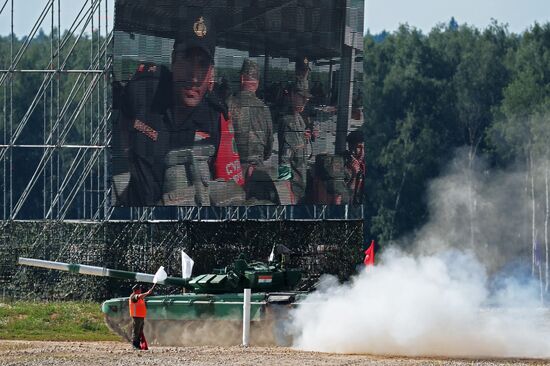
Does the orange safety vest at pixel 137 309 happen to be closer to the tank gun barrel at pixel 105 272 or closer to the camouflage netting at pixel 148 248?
the tank gun barrel at pixel 105 272

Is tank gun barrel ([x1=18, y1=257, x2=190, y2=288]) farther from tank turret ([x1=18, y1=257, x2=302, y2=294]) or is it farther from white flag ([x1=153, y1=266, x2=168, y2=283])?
white flag ([x1=153, y1=266, x2=168, y2=283])

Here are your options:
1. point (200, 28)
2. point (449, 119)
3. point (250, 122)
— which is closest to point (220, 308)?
point (250, 122)

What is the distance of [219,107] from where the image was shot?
51.1 metres

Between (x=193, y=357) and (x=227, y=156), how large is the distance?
14.5m

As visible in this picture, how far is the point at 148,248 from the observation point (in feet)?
174

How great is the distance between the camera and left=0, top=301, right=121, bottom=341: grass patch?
4681 centimetres

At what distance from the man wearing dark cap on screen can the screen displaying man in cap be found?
53 centimetres

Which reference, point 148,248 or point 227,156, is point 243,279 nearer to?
point 227,156

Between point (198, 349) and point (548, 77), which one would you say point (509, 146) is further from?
point (198, 349)

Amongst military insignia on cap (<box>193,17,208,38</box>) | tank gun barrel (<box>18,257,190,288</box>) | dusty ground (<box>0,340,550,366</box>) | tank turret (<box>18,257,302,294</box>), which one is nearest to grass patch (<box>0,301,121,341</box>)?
tank gun barrel (<box>18,257,190,288</box>)

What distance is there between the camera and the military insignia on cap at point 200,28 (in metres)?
51.0

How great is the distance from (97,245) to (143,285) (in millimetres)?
1968

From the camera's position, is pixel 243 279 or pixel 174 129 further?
pixel 174 129

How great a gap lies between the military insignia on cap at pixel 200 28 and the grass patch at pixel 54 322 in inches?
333
